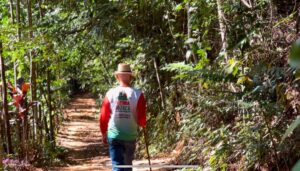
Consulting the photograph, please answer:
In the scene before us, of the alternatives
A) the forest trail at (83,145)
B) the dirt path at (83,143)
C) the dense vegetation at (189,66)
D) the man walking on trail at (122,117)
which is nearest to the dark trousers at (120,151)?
the man walking on trail at (122,117)

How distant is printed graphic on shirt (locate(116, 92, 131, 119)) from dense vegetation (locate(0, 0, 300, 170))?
687mm

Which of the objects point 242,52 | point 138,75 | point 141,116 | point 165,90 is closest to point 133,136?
point 141,116

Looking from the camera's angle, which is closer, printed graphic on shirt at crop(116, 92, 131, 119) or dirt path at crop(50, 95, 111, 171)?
printed graphic on shirt at crop(116, 92, 131, 119)

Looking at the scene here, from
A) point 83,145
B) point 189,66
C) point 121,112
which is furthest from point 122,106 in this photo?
point 83,145

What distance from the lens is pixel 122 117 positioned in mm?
5258

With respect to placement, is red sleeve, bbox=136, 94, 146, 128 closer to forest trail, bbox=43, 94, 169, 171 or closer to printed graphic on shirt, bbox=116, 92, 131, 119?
printed graphic on shirt, bbox=116, 92, 131, 119

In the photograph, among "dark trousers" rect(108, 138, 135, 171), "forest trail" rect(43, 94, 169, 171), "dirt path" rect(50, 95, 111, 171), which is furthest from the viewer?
"dirt path" rect(50, 95, 111, 171)

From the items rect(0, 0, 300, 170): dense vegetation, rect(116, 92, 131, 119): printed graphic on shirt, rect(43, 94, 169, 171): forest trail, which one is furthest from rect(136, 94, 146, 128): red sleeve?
rect(43, 94, 169, 171): forest trail

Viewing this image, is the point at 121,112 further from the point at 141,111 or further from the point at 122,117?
the point at 141,111

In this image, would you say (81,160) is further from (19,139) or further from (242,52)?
(242,52)

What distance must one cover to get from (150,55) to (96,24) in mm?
1528

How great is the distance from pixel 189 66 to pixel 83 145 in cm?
1082

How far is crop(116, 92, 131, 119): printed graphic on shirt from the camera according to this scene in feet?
17.1

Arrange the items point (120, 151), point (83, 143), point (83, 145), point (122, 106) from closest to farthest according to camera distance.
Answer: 1. point (122, 106)
2. point (120, 151)
3. point (83, 145)
4. point (83, 143)
